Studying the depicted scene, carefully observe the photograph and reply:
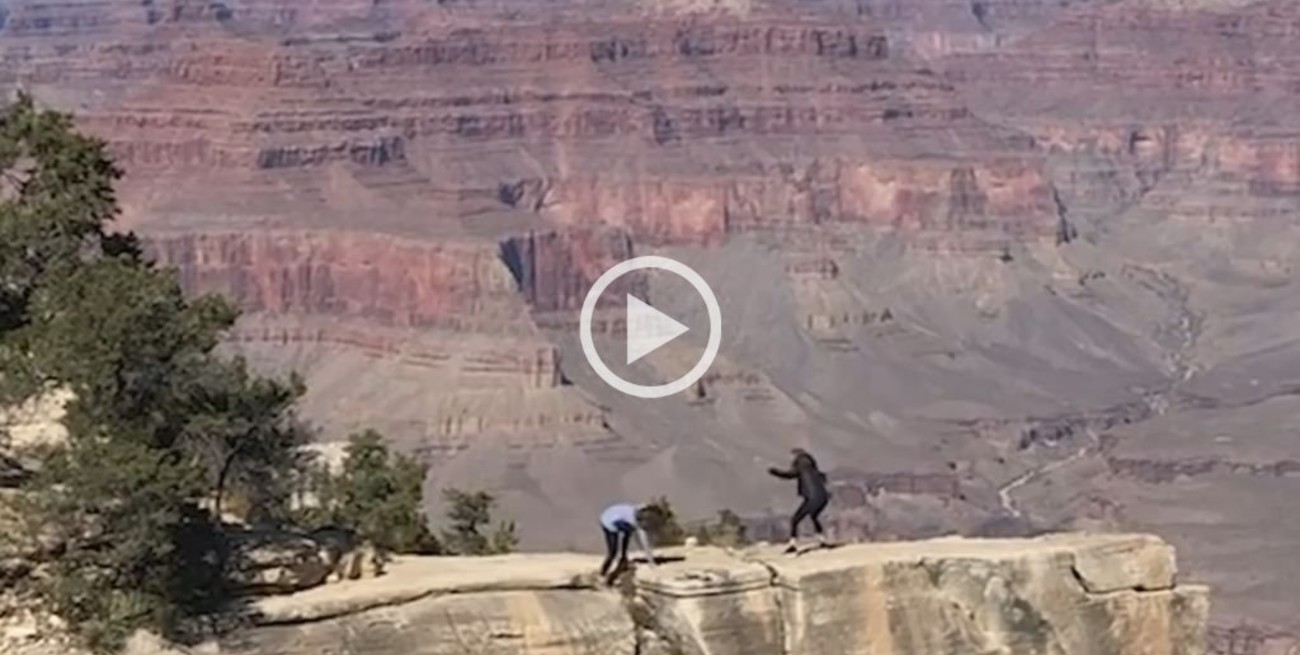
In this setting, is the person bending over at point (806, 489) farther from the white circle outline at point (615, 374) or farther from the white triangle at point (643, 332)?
the white triangle at point (643, 332)

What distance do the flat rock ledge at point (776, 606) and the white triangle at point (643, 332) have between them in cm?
8506

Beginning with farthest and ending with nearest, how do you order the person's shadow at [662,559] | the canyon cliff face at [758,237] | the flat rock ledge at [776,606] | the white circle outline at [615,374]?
the white circle outline at [615,374] < the canyon cliff face at [758,237] < the person's shadow at [662,559] < the flat rock ledge at [776,606]

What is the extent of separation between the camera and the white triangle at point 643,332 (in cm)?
11206

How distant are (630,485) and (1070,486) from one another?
18931 millimetres

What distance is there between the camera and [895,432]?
383ft

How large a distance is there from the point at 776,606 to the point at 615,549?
146 centimetres

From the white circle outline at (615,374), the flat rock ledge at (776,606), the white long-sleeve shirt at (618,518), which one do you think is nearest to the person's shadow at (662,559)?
the flat rock ledge at (776,606)

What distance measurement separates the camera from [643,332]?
115 m

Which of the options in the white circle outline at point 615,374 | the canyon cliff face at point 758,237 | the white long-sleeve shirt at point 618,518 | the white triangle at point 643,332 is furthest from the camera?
the white triangle at point 643,332

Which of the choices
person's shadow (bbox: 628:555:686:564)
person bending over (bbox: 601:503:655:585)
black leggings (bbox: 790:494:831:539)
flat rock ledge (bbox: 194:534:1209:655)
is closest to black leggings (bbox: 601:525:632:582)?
person bending over (bbox: 601:503:655:585)

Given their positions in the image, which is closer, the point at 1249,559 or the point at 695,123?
the point at 1249,559

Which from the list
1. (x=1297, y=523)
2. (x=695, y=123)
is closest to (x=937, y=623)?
(x=1297, y=523)

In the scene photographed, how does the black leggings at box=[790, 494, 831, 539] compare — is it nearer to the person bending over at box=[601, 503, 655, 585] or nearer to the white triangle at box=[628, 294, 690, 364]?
the person bending over at box=[601, 503, 655, 585]

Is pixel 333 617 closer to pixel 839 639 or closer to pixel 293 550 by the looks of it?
pixel 293 550
